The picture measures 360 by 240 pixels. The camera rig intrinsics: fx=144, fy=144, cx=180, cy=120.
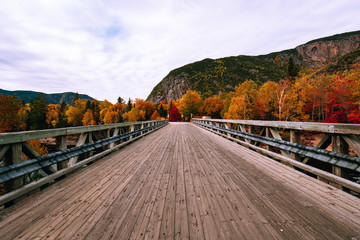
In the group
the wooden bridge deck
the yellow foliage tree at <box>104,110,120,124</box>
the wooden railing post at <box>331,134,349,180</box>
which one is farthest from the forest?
the wooden bridge deck

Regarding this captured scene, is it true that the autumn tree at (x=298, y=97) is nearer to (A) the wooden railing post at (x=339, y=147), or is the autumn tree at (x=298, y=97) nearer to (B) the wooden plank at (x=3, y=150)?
(A) the wooden railing post at (x=339, y=147)

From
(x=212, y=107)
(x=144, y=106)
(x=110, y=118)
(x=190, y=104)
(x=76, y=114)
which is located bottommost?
(x=110, y=118)

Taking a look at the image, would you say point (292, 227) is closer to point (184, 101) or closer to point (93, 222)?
point (93, 222)

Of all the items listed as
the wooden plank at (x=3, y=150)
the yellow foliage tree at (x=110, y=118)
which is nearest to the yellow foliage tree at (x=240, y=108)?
the wooden plank at (x=3, y=150)

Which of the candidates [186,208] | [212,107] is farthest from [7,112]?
[212,107]

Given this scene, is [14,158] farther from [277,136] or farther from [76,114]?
[76,114]

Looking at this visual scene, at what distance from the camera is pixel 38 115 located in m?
57.3

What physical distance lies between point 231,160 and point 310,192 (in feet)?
7.25

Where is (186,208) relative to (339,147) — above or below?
below

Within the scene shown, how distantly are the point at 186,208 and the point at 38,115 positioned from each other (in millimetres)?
78844

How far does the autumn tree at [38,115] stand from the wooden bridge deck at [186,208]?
73237 millimetres

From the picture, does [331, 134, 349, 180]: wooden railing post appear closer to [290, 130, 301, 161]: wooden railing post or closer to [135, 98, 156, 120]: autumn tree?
[290, 130, 301, 161]: wooden railing post

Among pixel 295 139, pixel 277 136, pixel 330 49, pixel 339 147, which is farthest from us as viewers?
pixel 330 49

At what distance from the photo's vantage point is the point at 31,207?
2.32m
